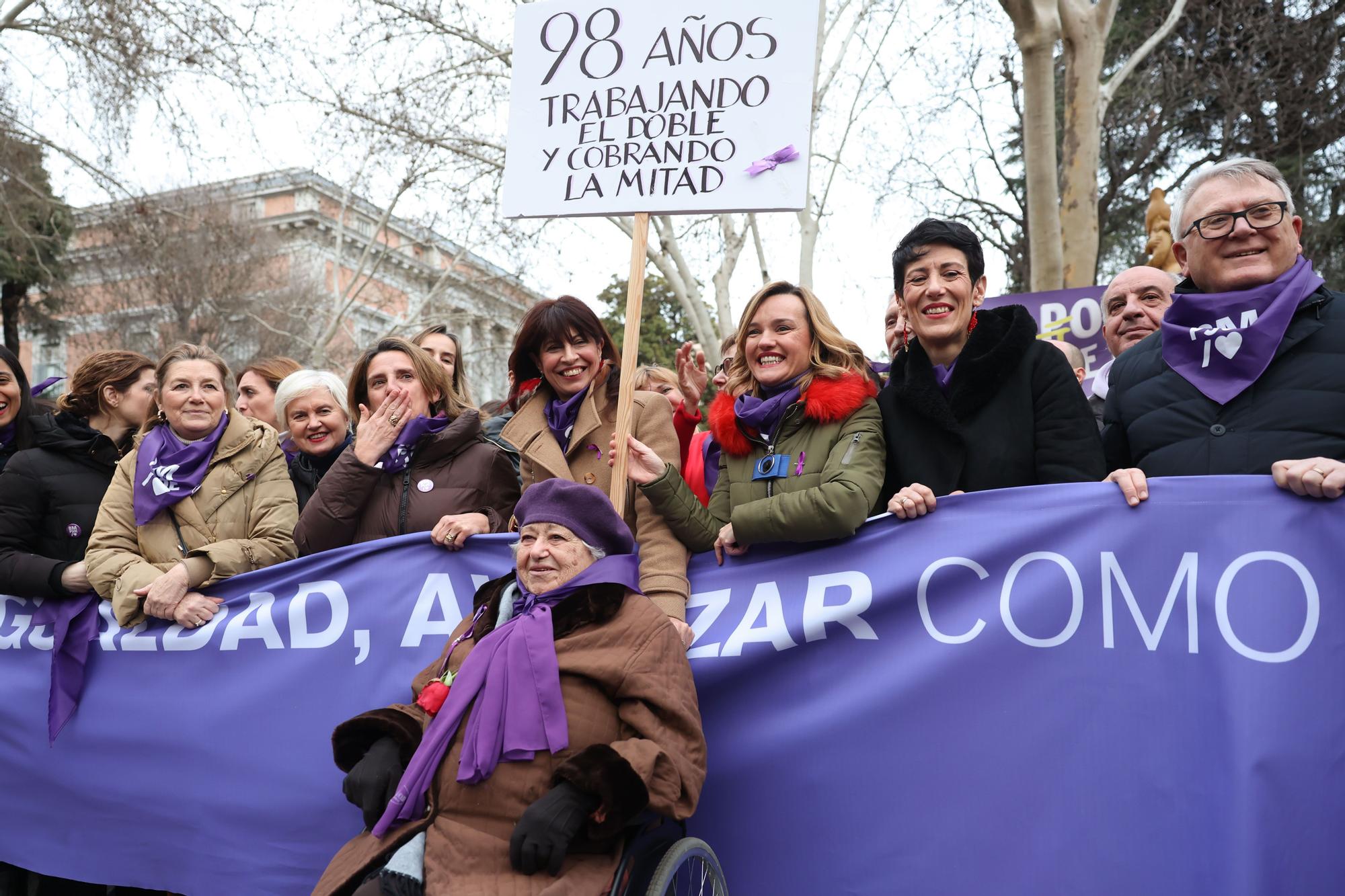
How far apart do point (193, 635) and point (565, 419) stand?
157 centimetres

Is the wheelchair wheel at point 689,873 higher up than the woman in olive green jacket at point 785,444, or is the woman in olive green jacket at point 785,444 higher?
the woman in olive green jacket at point 785,444

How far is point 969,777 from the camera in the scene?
2.95 metres

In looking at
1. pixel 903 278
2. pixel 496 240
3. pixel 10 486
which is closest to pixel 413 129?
pixel 496 240

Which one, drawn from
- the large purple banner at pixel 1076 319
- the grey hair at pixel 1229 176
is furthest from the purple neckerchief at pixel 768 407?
the large purple banner at pixel 1076 319

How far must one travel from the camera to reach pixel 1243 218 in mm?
3006

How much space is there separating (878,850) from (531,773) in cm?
98

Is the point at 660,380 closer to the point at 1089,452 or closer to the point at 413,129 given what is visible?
the point at 1089,452

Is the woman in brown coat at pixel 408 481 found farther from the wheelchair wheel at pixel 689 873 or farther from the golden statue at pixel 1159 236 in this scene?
the golden statue at pixel 1159 236

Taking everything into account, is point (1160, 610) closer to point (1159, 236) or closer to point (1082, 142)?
point (1159, 236)

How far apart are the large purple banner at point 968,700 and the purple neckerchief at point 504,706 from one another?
2.06 ft

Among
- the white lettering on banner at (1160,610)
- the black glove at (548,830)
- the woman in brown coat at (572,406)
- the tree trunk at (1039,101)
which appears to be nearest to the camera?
the black glove at (548,830)

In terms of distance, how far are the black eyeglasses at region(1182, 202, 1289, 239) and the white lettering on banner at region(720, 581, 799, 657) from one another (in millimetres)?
1568

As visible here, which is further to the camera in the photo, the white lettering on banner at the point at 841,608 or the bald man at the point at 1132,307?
the bald man at the point at 1132,307

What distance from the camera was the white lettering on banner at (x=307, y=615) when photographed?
379cm
